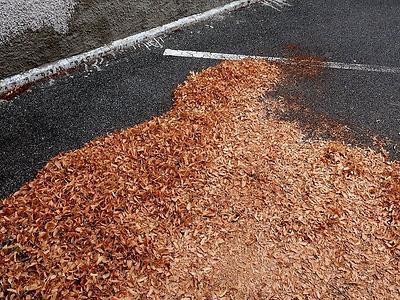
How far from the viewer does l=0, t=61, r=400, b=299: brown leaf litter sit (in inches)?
123

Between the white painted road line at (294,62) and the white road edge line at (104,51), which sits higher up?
the white road edge line at (104,51)

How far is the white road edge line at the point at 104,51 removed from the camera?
498 centimetres

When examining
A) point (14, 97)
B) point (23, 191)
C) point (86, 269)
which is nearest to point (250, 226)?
point (86, 269)

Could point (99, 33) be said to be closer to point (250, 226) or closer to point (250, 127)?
point (250, 127)

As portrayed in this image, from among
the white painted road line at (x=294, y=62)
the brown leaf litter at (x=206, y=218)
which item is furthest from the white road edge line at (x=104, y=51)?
the brown leaf litter at (x=206, y=218)

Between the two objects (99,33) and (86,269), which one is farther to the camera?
(99,33)

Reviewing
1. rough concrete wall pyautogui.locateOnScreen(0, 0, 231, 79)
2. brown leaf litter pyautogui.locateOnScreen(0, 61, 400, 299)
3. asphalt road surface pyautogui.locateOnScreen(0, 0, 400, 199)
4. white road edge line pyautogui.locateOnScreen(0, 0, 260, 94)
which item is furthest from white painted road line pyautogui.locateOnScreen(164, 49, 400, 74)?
brown leaf litter pyautogui.locateOnScreen(0, 61, 400, 299)

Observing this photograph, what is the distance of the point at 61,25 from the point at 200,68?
1.96 meters

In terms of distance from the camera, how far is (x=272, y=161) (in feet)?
13.7

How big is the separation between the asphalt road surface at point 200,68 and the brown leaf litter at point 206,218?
387 mm

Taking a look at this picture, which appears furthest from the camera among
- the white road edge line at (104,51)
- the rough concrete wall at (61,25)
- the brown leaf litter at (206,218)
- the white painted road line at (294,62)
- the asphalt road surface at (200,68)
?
the white painted road line at (294,62)

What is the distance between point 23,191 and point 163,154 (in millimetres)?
1423

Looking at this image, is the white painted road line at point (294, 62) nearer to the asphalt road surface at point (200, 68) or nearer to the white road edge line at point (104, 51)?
the asphalt road surface at point (200, 68)

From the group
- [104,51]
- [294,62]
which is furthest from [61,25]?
[294,62]
